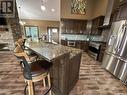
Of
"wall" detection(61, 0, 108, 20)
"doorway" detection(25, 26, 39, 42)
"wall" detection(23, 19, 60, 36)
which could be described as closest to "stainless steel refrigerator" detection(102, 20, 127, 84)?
"wall" detection(61, 0, 108, 20)

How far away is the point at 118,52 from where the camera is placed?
2.71m

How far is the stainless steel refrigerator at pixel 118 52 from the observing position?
8.22ft

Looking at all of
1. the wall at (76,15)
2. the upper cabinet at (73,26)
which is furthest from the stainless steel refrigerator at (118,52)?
the wall at (76,15)

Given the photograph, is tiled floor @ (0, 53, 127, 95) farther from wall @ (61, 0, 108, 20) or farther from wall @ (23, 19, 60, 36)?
wall @ (23, 19, 60, 36)

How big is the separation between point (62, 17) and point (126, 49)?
5.18m

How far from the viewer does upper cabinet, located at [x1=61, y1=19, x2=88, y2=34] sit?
6546 millimetres

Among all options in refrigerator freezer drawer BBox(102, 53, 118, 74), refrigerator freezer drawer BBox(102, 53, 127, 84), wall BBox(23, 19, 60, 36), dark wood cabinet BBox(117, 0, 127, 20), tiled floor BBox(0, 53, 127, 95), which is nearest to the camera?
tiled floor BBox(0, 53, 127, 95)

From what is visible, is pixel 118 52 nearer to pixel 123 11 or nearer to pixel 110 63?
pixel 110 63

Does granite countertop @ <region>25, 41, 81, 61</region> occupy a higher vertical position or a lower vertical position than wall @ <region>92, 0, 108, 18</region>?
lower

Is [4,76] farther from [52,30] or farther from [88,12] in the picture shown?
[52,30]

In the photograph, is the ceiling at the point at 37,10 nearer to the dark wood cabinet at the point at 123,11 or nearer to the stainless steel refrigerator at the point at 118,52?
the dark wood cabinet at the point at 123,11

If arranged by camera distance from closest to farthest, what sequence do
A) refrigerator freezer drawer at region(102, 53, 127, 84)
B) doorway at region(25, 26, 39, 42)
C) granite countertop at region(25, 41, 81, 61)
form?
granite countertop at region(25, 41, 81, 61), refrigerator freezer drawer at region(102, 53, 127, 84), doorway at region(25, 26, 39, 42)

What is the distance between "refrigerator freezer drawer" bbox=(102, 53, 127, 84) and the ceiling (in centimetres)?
584

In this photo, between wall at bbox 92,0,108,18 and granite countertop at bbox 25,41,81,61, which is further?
wall at bbox 92,0,108,18
